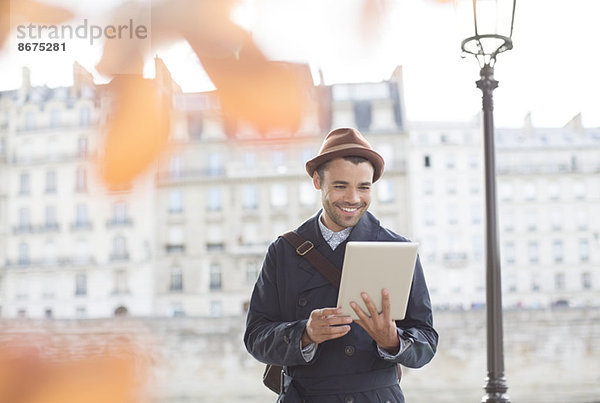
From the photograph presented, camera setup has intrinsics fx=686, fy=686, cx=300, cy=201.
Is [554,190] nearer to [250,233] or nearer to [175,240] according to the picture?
[250,233]

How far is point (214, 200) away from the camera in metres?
19.0

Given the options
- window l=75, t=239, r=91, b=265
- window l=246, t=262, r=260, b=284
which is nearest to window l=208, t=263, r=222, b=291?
window l=246, t=262, r=260, b=284

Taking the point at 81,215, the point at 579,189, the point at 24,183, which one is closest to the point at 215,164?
the point at 81,215

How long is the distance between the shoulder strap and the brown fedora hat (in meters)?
0.16

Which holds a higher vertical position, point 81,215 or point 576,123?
point 576,123

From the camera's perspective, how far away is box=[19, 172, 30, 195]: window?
18609 mm

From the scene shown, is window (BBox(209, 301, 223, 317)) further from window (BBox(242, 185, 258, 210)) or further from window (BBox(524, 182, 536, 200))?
window (BBox(524, 182, 536, 200))

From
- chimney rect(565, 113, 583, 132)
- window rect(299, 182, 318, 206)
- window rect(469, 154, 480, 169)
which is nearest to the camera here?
chimney rect(565, 113, 583, 132)

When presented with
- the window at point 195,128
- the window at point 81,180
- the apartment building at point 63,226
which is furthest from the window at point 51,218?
the window at point 195,128

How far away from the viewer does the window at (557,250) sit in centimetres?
1960

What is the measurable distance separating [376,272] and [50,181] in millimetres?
19071

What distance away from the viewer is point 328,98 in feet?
58.5

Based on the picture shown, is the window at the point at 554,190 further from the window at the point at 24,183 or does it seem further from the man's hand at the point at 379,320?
the man's hand at the point at 379,320

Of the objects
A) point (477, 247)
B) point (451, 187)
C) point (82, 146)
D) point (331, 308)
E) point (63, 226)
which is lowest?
point (477, 247)
